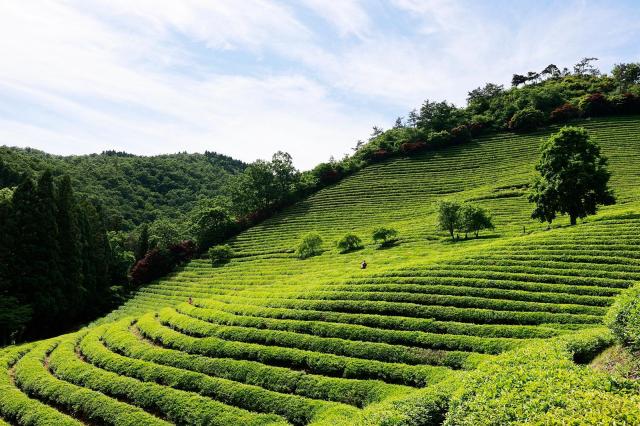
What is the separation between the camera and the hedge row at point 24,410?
19438 mm

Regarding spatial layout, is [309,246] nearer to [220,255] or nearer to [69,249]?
[220,255]

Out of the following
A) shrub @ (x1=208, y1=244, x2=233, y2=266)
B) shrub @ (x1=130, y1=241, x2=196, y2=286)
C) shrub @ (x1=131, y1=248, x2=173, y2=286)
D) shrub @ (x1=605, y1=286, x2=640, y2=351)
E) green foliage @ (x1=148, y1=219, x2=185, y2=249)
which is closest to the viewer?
shrub @ (x1=605, y1=286, x2=640, y2=351)

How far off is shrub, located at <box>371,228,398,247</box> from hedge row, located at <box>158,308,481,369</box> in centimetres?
2554

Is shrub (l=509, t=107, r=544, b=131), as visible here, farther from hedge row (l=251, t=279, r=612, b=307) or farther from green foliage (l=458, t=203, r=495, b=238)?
hedge row (l=251, t=279, r=612, b=307)

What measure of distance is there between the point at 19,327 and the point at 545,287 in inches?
1606

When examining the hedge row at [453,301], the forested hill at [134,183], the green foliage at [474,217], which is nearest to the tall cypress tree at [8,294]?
the hedge row at [453,301]

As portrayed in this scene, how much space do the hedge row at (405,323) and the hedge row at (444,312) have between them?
0.78 metres

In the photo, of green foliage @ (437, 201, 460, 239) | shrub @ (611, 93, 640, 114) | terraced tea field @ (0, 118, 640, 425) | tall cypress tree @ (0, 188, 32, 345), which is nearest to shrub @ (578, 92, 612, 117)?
shrub @ (611, 93, 640, 114)

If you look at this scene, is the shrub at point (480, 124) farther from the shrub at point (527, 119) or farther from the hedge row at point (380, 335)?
the hedge row at point (380, 335)

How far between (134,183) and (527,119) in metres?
114

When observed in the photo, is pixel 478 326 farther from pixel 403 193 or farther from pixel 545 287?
pixel 403 193

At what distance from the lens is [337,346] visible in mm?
21906

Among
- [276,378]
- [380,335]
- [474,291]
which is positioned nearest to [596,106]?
[474,291]

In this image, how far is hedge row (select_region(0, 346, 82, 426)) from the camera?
19438 mm
